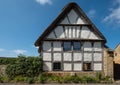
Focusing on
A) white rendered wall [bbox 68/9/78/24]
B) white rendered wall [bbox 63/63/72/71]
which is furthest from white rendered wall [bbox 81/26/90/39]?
white rendered wall [bbox 63/63/72/71]

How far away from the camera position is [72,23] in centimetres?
2661

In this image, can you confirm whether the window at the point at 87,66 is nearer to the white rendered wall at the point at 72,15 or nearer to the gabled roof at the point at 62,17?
the gabled roof at the point at 62,17

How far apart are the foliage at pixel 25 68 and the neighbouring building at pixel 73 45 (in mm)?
1156

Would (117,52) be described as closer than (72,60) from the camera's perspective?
No

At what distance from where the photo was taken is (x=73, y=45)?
2653 centimetres

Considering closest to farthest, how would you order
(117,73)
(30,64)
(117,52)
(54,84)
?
(54,84), (30,64), (117,73), (117,52)

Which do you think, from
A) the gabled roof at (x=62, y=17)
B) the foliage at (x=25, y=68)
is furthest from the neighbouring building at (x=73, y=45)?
the foliage at (x=25, y=68)

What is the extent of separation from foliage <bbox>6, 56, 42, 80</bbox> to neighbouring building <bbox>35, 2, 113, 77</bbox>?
1156 millimetres

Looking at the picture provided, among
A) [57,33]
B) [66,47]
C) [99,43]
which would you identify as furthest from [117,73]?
[57,33]

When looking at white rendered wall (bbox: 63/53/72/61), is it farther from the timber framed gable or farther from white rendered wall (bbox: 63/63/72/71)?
white rendered wall (bbox: 63/63/72/71)

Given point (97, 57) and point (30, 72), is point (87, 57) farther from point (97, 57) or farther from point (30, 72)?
point (30, 72)

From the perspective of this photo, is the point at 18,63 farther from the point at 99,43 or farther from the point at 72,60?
the point at 99,43

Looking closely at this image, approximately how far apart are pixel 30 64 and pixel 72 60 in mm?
5250

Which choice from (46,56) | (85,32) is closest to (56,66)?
(46,56)
